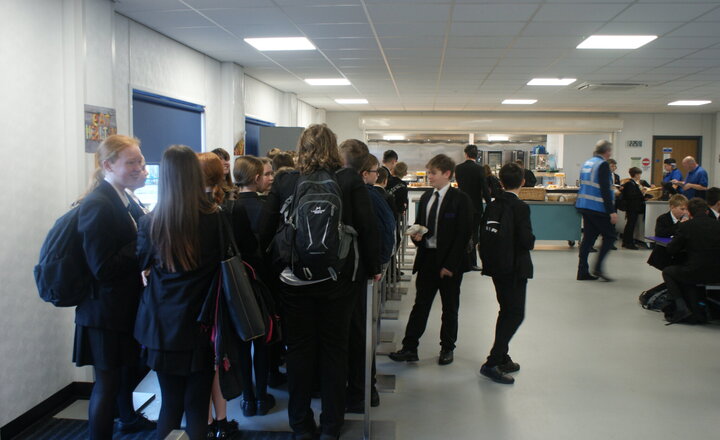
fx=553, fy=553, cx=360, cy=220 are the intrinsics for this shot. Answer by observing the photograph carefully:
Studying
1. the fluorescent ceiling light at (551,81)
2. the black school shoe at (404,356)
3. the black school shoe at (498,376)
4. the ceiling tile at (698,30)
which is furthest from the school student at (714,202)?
the black school shoe at (404,356)

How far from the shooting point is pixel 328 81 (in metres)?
9.02

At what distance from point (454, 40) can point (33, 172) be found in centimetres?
416

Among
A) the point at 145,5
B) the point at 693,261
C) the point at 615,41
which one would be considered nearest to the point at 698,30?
the point at 615,41

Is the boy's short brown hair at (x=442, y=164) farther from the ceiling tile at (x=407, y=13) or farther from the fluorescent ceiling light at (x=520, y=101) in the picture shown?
the fluorescent ceiling light at (x=520, y=101)

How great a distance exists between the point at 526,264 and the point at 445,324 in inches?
32.6

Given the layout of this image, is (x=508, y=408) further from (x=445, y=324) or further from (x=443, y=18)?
(x=443, y=18)

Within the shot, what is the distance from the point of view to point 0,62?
3.03m

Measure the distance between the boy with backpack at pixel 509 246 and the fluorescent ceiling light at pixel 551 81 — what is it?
5553 mm

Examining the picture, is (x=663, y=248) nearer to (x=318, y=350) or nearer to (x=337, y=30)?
(x=337, y=30)

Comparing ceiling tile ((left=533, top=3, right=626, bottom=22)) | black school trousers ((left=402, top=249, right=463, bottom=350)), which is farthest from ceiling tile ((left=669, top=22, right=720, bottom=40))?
black school trousers ((left=402, top=249, right=463, bottom=350))

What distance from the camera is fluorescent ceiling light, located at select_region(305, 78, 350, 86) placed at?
28.9 feet

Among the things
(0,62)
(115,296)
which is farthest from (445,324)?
(0,62)

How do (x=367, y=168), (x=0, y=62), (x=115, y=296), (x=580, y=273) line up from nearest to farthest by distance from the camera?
(x=115, y=296) < (x=0, y=62) < (x=367, y=168) < (x=580, y=273)

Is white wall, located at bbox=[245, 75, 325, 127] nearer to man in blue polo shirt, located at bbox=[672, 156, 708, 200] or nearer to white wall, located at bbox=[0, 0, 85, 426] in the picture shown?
white wall, located at bbox=[0, 0, 85, 426]
